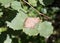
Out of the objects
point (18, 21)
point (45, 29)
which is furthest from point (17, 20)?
point (45, 29)

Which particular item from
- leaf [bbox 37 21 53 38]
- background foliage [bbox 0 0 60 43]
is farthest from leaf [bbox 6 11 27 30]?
leaf [bbox 37 21 53 38]

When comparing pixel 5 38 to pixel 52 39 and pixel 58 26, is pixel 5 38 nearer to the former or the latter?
pixel 52 39

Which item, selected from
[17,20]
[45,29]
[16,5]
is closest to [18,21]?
[17,20]

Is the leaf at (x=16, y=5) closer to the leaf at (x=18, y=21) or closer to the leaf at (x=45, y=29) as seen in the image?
the leaf at (x=18, y=21)

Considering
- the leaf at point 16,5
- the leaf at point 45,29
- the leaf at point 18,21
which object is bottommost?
the leaf at point 45,29

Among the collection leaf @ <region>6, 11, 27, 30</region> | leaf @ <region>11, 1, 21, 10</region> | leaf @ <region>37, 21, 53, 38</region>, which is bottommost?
leaf @ <region>37, 21, 53, 38</region>

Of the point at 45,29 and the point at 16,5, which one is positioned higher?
the point at 16,5

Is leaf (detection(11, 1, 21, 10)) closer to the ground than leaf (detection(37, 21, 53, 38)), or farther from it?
farther from it

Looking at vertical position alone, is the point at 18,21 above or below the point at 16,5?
below

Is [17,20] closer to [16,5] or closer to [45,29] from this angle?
[16,5]

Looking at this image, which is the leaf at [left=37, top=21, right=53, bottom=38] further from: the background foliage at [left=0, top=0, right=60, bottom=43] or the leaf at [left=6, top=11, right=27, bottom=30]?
the leaf at [left=6, top=11, right=27, bottom=30]

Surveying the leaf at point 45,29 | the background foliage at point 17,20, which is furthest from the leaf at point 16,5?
the leaf at point 45,29

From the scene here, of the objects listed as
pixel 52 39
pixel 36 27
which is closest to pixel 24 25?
pixel 36 27

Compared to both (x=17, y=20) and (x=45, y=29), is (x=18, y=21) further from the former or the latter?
(x=45, y=29)
